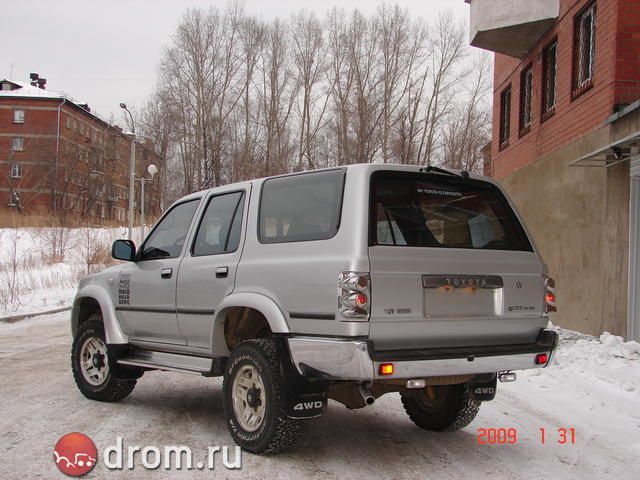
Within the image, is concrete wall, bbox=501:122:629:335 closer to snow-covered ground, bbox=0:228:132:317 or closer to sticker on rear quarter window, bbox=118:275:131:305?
sticker on rear quarter window, bbox=118:275:131:305

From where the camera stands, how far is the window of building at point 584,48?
468 inches

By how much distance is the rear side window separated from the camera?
452cm

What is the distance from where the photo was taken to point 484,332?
452cm

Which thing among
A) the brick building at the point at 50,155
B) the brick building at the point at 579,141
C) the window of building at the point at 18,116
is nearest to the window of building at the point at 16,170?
the brick building at the point at 50,155

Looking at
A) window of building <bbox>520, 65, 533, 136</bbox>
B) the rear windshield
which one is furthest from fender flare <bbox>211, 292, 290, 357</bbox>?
window of building <bbox>520, 65, 533, 136</bbox>

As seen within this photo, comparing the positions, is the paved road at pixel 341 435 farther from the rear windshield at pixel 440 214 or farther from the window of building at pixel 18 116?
the window of building at pixel 18 116

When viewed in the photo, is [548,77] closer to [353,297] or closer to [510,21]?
[510,21]

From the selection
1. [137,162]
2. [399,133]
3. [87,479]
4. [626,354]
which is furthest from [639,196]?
[137,162]

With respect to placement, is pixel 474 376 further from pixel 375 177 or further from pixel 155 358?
pixel 155 358

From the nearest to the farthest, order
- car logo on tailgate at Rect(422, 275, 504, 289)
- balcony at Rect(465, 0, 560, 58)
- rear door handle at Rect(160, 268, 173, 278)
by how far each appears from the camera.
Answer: car logo on tailgate at Rect(422, 275, 504, 289) → rear door handle at Rect(160, 268, 173, 278) → balcony at Rect(465, 0, 560, 58)

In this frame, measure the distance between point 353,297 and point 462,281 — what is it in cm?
86

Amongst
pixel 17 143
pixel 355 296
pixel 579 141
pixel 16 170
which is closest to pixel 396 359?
pixel 355 296

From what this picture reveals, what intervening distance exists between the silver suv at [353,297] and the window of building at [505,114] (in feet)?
44.9

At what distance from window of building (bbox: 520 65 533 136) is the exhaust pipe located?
12.8m
